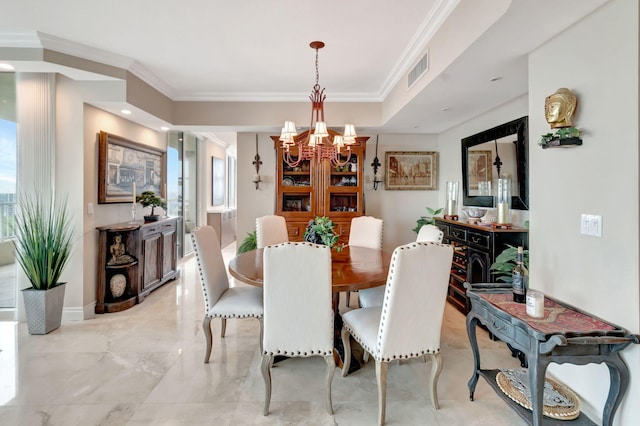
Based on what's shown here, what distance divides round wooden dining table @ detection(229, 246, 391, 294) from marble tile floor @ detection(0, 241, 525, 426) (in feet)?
2.34

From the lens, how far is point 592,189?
1629 millimetres

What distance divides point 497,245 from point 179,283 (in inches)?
161

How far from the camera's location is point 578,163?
172cm

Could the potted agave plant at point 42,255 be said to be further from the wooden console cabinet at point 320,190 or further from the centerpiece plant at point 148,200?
the wooden console cabinet at point 320,190

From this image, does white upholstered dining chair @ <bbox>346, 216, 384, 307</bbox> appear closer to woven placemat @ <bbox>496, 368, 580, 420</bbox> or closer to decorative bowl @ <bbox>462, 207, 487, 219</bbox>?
decorative bowl @ <bbox>462, 207, 487, 219</bbox>

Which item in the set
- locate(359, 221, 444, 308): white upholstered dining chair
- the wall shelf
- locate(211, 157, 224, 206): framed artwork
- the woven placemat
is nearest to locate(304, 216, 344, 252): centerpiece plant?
locate(359, 221, 444, 308): white upholstered dining chair

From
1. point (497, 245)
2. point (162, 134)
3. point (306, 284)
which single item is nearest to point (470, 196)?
point (497, 245)

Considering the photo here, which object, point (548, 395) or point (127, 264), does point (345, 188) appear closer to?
point (127, 264)

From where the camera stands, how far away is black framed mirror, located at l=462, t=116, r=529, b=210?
2971 millimetres

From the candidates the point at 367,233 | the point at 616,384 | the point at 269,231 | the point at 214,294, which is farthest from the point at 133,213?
the point at 616,384

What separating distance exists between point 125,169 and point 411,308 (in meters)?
3.70

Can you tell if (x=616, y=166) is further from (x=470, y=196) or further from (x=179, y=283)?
(x=179, y=283)

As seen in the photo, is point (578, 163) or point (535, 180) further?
point (535, 180)

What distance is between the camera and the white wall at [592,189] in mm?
1445
